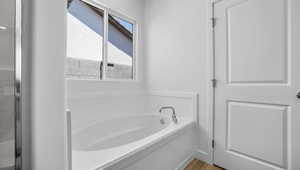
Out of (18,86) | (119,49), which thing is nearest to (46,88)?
(18,86)

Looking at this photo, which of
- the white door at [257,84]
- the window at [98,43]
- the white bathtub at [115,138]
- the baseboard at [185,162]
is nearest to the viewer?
the white bathtub at [115,138]

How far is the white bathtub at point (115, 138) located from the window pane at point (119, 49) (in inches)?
32.5

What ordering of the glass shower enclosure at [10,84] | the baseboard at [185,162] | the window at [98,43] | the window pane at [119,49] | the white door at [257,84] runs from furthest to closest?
the window pane at [119,49]
the window at [98,43]
the baseboard at [185,162]
the white door at [257,84]
the glass shower enclosure at [10,84]

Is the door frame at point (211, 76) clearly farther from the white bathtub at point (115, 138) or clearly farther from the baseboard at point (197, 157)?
the white bathtub at point (115, 138)

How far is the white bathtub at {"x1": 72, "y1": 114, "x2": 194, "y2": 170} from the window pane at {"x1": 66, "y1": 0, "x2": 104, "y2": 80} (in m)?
0.79

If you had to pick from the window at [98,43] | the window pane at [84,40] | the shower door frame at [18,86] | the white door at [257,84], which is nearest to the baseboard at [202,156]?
the white door at [257,84]

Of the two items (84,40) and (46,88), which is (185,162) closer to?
(46,88)

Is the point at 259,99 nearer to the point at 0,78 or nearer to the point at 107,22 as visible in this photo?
the point at 0,78

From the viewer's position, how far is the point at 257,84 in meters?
1.53

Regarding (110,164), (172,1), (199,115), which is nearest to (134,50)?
(172,1)

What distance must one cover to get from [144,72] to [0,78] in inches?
92.6

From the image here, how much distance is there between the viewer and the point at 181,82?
226 centimetres

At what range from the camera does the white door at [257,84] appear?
1.33m

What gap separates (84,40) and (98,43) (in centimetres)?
21
